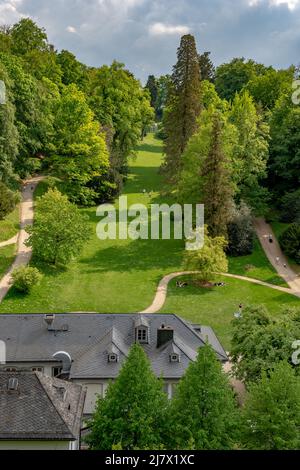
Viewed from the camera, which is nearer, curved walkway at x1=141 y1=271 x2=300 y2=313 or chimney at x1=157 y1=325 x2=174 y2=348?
chimney at x1=157 y1=325 x2=174 y2=348

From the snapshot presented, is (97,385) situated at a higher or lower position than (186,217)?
lower

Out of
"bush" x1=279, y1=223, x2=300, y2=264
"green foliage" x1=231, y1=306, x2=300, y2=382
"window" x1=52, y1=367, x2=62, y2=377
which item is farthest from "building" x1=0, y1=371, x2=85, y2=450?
"bush" x1=279, y1=223, x2=300, y2=264

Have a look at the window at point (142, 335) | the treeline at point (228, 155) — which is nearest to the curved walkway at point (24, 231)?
the window at point (142, 335)

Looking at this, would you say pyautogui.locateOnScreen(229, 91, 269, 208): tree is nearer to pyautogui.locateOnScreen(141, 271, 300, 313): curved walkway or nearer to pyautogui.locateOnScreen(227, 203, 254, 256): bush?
pyautogui.locateOnScreen(227, 203, 254, 256): bush

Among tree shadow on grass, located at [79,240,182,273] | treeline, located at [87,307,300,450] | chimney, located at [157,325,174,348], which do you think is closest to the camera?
treeline, located at [87,307,300,450]

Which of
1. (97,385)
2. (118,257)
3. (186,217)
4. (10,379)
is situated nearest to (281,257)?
(186,217)

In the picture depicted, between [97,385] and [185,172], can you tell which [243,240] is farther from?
[97,385]

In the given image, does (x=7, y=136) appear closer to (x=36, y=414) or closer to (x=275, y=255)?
(x=275, y=255)
